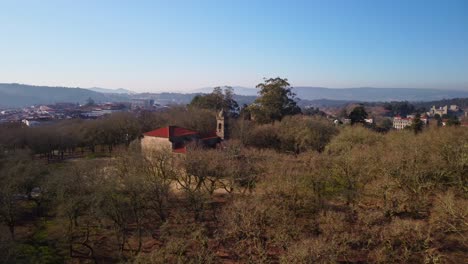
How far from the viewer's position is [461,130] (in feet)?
96.4

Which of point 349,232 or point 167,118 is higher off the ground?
point 167,118

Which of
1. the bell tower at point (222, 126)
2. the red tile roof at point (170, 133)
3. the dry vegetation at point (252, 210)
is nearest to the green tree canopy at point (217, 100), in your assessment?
the bell tower at point (222, 126)

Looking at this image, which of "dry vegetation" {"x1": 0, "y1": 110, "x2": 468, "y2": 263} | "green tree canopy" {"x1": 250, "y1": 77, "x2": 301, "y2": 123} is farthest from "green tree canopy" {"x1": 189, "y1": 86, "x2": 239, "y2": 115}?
"dry vegetation" {"x1": 0, "y1": 110, "x2": 468, "y2": 263}

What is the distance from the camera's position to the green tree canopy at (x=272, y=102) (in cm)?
4797

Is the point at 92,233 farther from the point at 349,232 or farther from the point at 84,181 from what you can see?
the point at 349,232

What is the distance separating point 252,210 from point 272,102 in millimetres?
34298

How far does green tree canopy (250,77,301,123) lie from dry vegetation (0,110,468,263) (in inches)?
847

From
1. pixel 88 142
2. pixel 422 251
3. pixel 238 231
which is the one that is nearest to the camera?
pixel 422 251

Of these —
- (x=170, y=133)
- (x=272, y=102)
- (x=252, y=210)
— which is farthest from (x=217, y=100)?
(x=252, y=210)

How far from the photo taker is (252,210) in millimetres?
15594

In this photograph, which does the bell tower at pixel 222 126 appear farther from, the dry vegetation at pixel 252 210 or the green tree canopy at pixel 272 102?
the dry vegetation at pixel 252 210

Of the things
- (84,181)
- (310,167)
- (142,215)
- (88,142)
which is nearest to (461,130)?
(310,167)

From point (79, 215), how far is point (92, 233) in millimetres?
2327

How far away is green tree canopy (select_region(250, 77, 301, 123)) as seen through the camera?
157 ft
